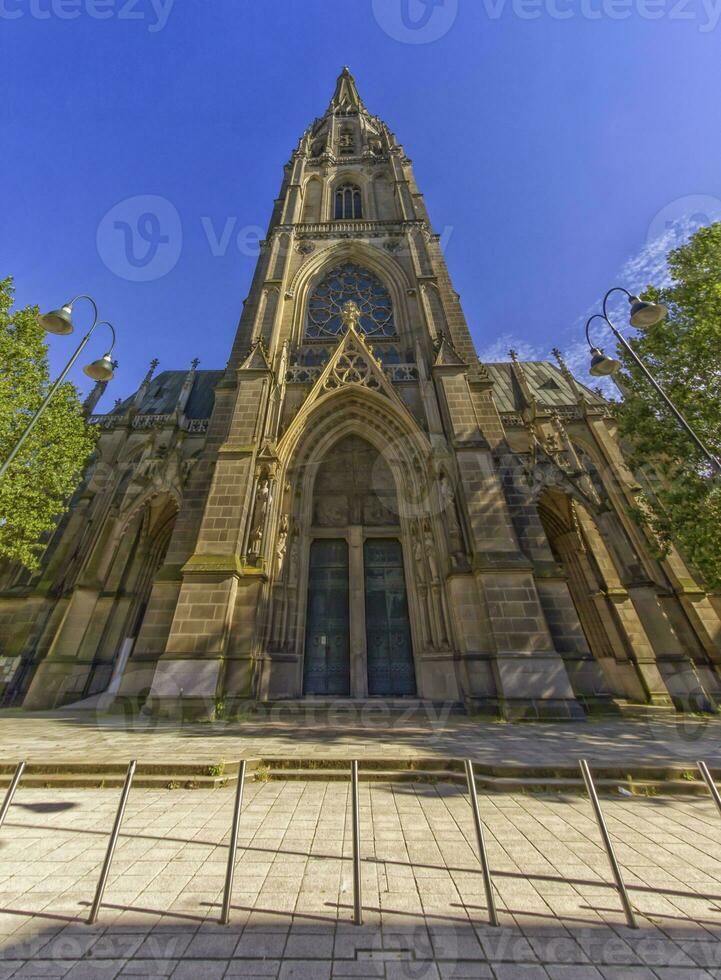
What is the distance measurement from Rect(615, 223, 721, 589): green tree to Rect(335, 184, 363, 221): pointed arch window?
59.0 feet

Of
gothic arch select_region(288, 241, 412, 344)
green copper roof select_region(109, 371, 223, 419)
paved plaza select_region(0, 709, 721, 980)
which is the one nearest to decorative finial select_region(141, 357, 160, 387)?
green copper roof select_region(109, 371, 223, 419)

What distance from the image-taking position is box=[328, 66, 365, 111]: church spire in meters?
33.8

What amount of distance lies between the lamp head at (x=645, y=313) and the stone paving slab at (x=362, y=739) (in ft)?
23.4

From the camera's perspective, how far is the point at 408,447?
1258cm

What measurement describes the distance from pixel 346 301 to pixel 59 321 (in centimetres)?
1310

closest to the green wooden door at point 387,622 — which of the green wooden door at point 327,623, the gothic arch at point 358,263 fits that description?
the green wooden door at point 327,623

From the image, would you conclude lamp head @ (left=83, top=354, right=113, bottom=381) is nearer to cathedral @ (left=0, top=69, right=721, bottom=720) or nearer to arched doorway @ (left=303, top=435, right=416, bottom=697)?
cathedral @ (left=0, top=69, right=721, bottom=720)

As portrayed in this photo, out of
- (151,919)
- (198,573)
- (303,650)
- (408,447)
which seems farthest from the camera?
(408,447)

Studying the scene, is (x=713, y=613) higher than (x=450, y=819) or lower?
higher

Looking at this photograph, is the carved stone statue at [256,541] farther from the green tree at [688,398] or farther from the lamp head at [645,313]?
the green tree at [688,398]

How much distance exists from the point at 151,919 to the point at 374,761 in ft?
10.9

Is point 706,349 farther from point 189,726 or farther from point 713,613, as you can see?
point 189,726

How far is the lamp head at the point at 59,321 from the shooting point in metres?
7.27

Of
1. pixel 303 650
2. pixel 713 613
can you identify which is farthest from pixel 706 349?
pixel 303 650
